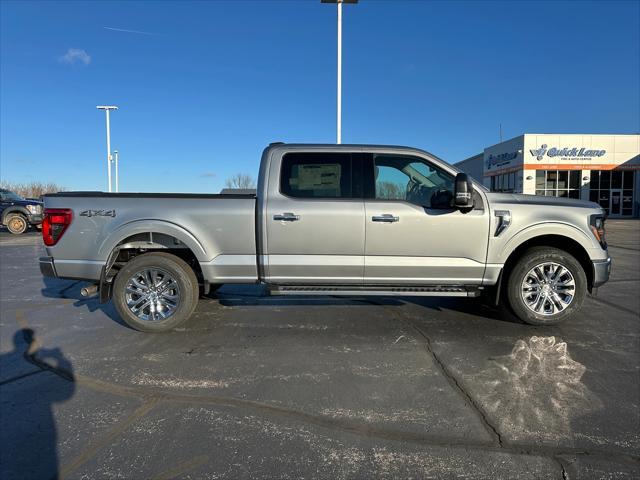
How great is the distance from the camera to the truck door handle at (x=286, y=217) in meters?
4.84

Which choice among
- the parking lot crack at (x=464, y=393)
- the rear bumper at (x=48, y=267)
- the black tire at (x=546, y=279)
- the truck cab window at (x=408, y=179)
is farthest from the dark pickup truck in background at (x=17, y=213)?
the black tire at (x=546, y=279)

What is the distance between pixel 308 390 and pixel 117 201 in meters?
3.06

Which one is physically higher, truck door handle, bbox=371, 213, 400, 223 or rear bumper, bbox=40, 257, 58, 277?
truck door handle, bbox=371, 213, 400, 223

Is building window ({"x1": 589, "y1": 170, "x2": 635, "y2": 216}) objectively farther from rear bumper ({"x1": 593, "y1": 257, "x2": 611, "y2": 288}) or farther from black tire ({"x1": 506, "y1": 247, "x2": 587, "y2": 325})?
black tire ({"x1": 506, "y1": 247, "x2": 587, "y2": 325})

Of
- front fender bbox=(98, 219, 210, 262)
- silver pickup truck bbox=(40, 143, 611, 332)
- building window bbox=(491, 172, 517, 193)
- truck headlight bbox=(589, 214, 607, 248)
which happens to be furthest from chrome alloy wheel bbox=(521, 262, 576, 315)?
building window bbox=(491, 172, 517, 193)

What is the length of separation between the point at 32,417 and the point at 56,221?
2455 millimetres

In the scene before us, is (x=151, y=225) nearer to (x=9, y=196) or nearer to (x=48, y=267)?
(x=48, y=267)

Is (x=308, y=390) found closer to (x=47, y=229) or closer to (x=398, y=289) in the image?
(x=398, y=289)

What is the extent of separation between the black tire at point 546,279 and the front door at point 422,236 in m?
0.42

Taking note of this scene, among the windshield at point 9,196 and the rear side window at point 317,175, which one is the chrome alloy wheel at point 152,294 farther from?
the windshield at point 9,196

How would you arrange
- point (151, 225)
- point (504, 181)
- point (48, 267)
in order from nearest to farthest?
1. point (151, 225)
2. point (48, 267)
3. point (504, 181)

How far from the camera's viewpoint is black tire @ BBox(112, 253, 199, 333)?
4902mm

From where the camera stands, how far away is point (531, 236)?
4949mm

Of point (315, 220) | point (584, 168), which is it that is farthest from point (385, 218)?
point (584, 168)
